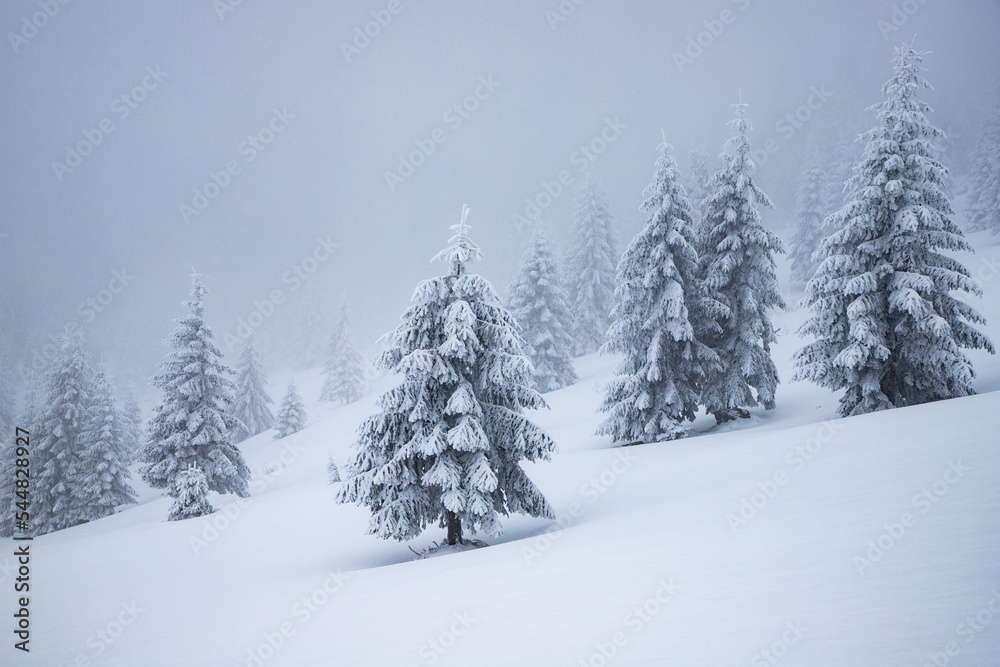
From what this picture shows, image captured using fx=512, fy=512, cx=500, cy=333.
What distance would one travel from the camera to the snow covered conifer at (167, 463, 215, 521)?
71.6 ft

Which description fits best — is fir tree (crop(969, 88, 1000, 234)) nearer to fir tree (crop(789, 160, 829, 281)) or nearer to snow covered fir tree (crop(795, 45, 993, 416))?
fir tree (crop(789, 160, 829, 281))

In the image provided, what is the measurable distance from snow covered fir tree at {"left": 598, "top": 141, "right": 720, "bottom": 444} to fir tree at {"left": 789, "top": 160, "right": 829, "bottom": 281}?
32.8 metres

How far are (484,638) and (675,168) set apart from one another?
59.8ft

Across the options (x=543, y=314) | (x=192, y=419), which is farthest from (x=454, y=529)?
(x=543, y=314)

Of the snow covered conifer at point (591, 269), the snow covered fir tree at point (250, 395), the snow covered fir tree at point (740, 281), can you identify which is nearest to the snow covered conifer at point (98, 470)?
the snow covered fir tree at point (250, 395)

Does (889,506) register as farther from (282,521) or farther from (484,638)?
(282,521)

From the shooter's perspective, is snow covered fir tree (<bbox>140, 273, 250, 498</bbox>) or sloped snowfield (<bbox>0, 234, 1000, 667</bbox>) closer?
sloped snowfield (<bbox>0, 234, 1000, 667</bbox>)

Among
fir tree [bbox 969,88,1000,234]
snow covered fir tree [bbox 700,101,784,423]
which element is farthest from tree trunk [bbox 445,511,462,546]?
fir tree [bbox 969,88,1000,234]

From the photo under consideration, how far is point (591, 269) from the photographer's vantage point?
44.6 m

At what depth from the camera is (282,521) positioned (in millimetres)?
17266

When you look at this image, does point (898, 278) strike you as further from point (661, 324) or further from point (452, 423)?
point (452, 423)

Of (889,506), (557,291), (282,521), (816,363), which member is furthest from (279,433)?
(889,506)

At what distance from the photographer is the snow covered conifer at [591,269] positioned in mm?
44125

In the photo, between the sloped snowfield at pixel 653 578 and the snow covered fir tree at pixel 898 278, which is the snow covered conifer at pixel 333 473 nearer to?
the sloped snowfield at pixel 653 578
